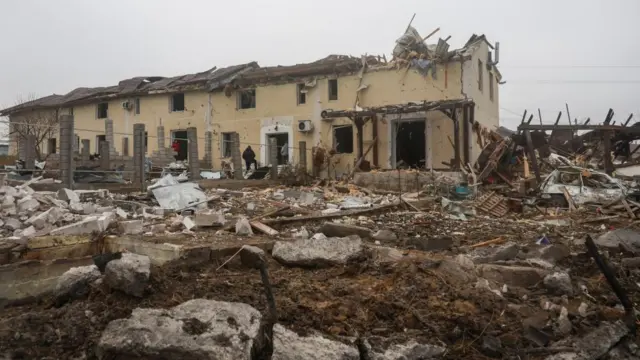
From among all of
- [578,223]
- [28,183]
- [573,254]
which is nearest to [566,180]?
[578,223]

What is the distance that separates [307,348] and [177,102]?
2342 cm

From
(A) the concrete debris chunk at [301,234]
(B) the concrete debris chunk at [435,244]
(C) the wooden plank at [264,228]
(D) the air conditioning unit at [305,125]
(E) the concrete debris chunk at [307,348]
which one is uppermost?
(D) the air conditioning unit at [305,125]

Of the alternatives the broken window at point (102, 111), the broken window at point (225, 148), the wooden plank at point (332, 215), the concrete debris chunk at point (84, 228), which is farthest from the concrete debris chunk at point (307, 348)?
the broken window at point (102, 111)

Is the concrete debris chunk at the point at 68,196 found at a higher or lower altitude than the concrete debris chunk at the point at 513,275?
higher

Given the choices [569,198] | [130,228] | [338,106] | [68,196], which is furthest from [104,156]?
[569,198]

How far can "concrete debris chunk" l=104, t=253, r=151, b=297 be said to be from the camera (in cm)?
361

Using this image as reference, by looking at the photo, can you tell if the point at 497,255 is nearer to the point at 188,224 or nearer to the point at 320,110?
the point at 188,224

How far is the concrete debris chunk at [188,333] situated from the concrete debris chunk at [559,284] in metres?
2.79

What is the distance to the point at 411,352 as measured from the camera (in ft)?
10.6

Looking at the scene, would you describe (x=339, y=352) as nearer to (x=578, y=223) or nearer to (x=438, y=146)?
(x=578, y=223)

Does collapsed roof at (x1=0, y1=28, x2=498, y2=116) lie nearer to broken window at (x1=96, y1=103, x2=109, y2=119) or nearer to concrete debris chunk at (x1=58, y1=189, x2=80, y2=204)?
broken window at (x1=96, y1=103, x2=109, y2=119)

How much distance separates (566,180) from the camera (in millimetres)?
12914

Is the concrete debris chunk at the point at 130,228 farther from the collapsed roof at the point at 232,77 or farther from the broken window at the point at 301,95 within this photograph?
the broken window at the point at 301,95

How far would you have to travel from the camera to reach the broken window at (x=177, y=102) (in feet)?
80.7
